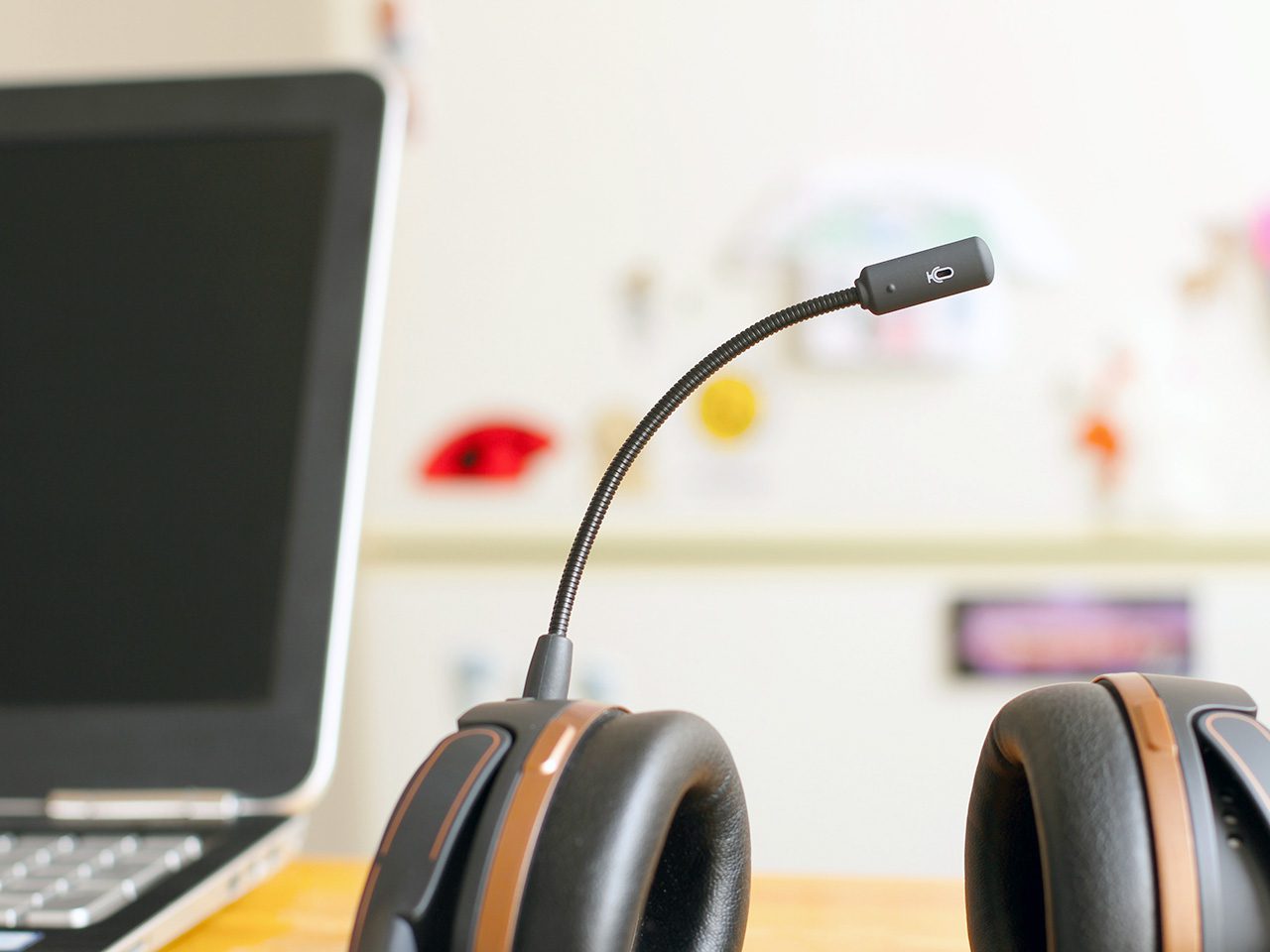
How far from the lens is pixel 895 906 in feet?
1.32

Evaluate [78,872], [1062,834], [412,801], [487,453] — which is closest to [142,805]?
[78,872]

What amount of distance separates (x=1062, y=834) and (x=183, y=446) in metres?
0.35

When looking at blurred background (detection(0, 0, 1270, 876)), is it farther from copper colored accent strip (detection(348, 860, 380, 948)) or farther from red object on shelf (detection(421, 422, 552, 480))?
copper colored accent strip (detection(348, 860, 380, 948))

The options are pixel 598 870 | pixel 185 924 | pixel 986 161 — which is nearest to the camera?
pixel 598 870

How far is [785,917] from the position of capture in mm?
391

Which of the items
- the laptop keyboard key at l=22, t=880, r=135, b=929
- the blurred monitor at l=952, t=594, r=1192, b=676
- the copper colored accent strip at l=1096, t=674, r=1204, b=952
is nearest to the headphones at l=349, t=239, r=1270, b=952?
the copper colored accent strip at l=1096, t=674, r=1204, b=952

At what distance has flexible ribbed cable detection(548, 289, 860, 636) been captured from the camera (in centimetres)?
34

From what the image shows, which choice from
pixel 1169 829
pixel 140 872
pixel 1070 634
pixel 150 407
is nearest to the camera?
pixel 1169 829

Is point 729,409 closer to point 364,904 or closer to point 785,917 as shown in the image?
point 785,917

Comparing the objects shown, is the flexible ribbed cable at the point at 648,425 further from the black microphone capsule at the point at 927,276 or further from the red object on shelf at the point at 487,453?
the red object on shelf at the point at 487,453

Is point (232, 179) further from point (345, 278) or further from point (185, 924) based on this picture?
point (185, 924)

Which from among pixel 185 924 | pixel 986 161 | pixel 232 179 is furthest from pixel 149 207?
A: pixel 986 161

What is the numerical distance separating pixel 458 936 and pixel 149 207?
0.36 metres

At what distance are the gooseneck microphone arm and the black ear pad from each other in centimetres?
12
